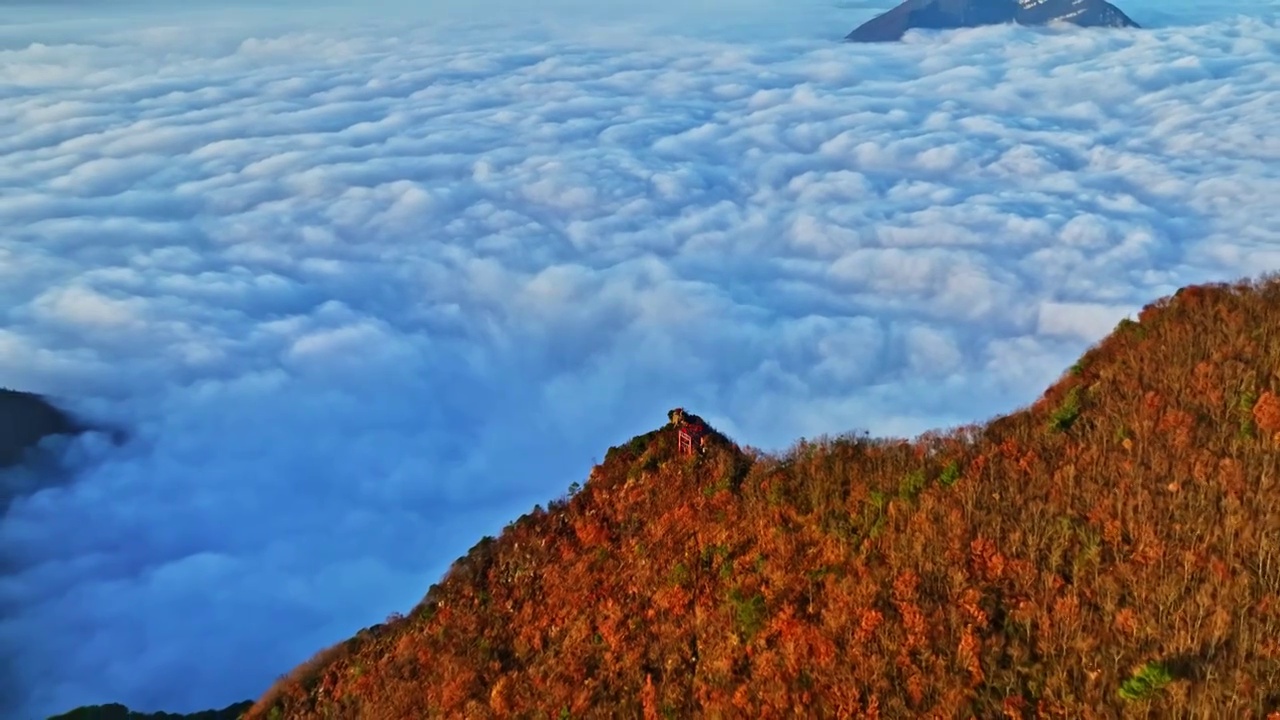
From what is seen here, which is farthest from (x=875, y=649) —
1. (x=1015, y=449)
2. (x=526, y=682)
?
(x=526, y=682)

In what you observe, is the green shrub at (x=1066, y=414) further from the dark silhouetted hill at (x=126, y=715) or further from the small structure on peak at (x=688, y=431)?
the dark silhouetted hill at (x=126, y=715)

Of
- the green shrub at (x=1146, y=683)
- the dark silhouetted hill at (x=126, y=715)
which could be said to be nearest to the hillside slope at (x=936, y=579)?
the green shrub at (x=1146, y=683)

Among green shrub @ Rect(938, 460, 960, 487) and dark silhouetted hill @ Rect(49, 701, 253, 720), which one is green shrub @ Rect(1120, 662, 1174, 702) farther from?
dark silhouetted hill @ Rect(49, 701, 253, 720)

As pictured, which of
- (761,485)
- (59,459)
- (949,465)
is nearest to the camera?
(949,465)

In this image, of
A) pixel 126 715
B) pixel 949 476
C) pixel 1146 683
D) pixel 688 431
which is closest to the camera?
pixel 1146 683

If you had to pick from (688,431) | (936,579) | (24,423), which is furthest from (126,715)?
(24,423)

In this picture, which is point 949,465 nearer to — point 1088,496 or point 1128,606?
point 1088,496

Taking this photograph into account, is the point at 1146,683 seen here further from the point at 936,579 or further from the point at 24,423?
the point at 24,423
